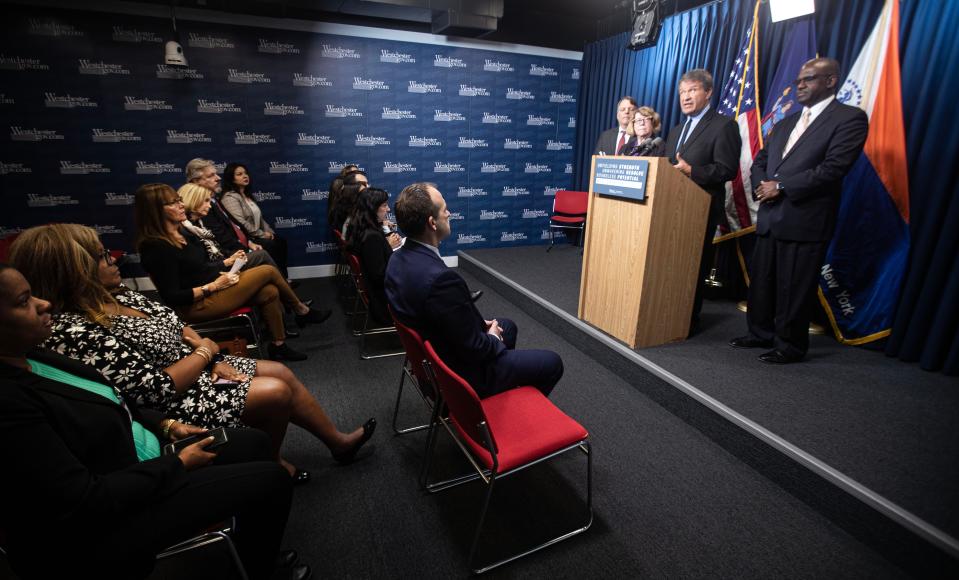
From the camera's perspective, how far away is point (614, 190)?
294 centimetres

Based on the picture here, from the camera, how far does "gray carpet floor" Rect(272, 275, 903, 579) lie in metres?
1.72

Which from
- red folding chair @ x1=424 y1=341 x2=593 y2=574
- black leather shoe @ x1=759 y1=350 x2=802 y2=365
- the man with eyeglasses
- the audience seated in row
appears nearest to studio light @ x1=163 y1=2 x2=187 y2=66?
the audience seated in row

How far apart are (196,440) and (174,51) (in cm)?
450

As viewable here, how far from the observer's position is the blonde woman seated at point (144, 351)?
4.99 ft

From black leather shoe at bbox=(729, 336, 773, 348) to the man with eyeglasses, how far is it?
0.01m

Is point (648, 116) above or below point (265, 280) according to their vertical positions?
above

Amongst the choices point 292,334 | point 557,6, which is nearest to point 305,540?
point 292,334

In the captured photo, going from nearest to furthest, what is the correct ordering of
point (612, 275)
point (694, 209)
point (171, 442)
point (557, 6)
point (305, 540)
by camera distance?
point (171, 442) < point (305, 540) < point (694, 209) < point (612, 275) < point (557, 6)

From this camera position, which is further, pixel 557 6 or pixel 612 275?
pixel 557 6

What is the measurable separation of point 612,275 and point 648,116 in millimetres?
1506

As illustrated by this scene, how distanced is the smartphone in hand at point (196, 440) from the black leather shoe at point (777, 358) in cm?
302

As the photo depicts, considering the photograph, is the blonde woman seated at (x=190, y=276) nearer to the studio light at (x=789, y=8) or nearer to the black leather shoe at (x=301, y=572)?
the black leather shoe at (x=301, y=572)

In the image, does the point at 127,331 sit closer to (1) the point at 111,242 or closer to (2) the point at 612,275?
(2) the point at 612,275

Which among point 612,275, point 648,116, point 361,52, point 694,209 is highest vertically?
point 361,52
